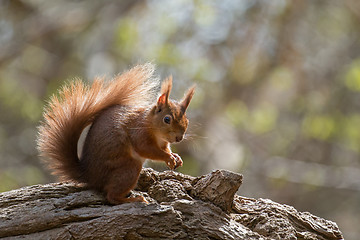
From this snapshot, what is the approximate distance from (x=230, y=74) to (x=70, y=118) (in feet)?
14.7

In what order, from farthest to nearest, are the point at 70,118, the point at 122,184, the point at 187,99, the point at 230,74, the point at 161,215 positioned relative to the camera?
the point at 230,74 → the point at 187,99 → the point at 70,118 → the point at 122,184 → the point at 161,215

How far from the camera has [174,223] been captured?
2.06 m

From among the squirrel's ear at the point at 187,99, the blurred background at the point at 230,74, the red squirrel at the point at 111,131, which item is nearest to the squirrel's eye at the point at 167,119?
the red squirrel at the point at 111,131

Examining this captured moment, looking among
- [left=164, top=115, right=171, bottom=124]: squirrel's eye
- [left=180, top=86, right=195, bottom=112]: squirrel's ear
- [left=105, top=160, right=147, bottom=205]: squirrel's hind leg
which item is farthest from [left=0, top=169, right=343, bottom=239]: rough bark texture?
[left=180, top=86, right=195, bottom=112]: squirrel's ear

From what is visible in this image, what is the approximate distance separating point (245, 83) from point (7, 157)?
3565mm

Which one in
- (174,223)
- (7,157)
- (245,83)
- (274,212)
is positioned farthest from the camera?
(7,157)

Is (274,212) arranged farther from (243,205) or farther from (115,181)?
(115,181)

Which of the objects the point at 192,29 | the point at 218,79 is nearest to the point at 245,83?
the point at 218,79

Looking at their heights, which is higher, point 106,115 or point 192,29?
point 192,29

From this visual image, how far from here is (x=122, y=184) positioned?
2.18 meters

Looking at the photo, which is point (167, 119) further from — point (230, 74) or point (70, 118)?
point (230, 74)

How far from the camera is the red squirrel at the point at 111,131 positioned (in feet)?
7.31

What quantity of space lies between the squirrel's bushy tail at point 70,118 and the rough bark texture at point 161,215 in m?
0.11

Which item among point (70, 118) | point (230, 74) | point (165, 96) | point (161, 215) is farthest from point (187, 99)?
point (230, 74)
